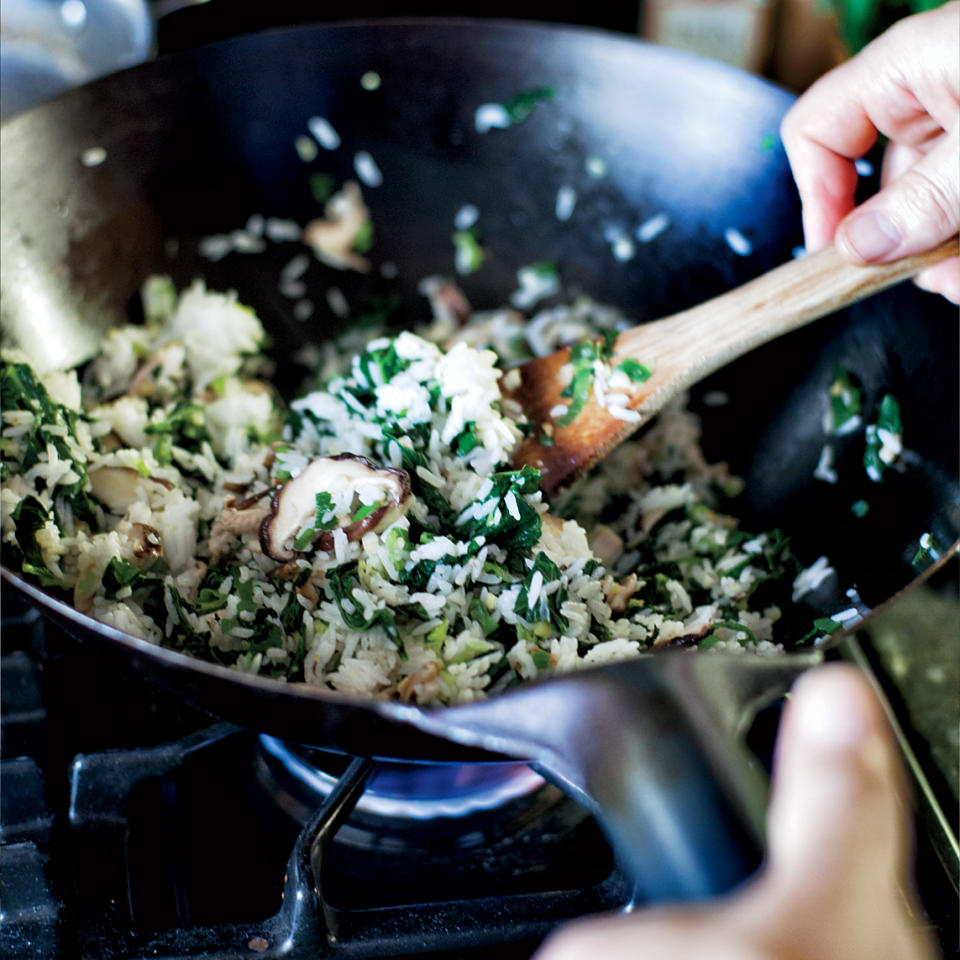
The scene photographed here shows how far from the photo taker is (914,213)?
1092 millimetres

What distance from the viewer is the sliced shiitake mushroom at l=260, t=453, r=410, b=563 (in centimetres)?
108

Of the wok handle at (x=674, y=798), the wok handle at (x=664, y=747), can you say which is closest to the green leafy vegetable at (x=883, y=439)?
the wok handle at (x=664, y=747)

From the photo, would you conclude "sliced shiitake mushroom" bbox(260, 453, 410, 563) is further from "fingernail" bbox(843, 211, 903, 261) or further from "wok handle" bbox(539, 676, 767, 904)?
"fingernail" bbox(843, 211, 903, 261)

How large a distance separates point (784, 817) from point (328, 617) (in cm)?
64

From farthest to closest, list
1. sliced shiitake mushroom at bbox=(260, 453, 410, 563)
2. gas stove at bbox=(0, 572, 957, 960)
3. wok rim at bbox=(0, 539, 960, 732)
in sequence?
sliced shiitake mushroom at bbox=(260, 453, 410, 563) < gas stove at bbox=(0, 572, 957, 960) < wok rim at bbox=(0, 539, 960, 732)

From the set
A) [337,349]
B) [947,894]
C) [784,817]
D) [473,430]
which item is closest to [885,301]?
[473,430]

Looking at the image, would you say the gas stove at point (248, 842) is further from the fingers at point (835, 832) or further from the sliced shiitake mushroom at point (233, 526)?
the fingers at point (835, 832)

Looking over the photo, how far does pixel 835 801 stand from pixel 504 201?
4.25 feet

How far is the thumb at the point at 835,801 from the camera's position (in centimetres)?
48

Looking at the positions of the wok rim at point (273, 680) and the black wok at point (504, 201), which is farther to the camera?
the black wok at point (504, 201)

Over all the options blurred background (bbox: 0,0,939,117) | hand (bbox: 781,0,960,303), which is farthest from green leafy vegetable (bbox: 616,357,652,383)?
blurred background (bbox: 0,0,939,117)

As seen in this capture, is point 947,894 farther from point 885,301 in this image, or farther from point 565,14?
point 565,14

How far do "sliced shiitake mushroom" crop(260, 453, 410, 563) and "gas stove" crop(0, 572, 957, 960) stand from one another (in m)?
0.24

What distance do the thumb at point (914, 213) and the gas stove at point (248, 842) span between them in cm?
62
